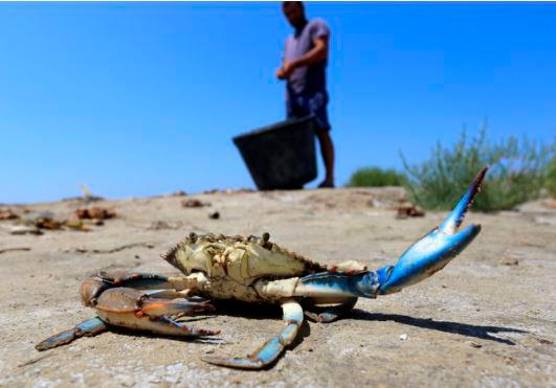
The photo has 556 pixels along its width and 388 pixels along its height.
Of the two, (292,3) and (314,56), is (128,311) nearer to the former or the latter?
(314,56)

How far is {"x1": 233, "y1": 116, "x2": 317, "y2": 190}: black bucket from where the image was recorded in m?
8.69

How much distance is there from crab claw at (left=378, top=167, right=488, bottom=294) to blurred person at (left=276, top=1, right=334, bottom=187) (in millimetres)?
6998

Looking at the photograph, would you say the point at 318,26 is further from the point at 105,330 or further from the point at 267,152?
the point at 105,330

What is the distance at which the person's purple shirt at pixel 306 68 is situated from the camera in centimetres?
867

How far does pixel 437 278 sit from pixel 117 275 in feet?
6.86

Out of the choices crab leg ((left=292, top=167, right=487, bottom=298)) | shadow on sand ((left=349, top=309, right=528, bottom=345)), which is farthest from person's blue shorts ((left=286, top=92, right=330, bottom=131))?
crab leg ((left=292, top=167, right=487, bottom=298))

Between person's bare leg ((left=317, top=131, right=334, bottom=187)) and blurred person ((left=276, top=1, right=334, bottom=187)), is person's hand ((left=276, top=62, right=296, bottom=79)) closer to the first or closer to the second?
blurred person ((left=276, top=1, right=334, bottom=187))

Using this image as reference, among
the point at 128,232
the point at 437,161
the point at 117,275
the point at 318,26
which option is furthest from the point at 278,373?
the point at 318,26

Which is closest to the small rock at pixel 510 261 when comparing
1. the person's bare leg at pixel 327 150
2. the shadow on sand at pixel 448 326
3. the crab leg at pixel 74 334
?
the shadow on sand at pixel 448 326

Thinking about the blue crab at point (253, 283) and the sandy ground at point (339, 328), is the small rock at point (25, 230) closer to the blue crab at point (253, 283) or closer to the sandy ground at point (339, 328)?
the sandy ground at point (339, 328)

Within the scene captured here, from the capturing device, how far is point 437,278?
3281 mm

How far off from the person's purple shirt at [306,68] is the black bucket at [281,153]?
0.64 meters

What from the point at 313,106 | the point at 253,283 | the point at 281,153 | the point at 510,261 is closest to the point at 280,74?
the point at 313,106

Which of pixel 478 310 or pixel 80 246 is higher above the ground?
pixel 80 246
